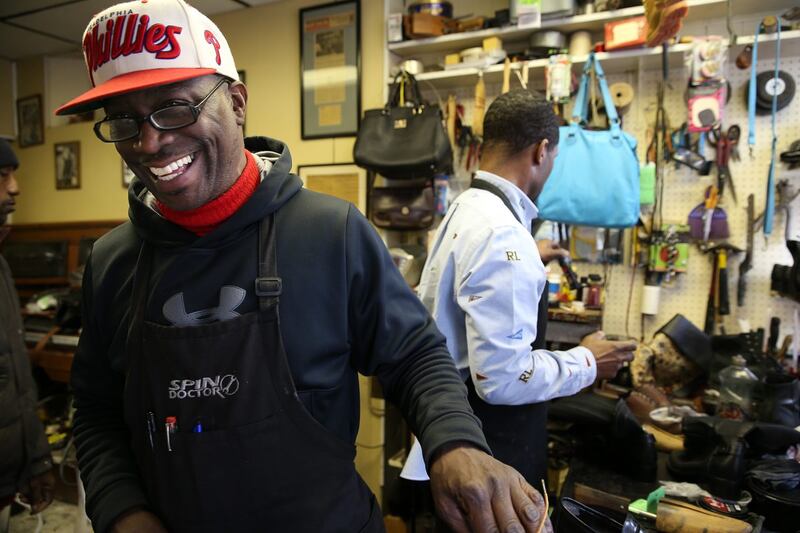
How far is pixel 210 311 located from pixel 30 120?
4.70 meters

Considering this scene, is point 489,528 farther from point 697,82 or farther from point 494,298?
point 697,82

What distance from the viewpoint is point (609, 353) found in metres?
1.66

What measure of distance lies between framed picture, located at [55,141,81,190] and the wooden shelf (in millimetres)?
2854

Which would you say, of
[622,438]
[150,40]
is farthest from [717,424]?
[150,40]

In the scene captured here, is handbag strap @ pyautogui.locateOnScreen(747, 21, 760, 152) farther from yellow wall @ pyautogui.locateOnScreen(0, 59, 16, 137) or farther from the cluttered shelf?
yellow wall @ pyautogui.locateOnScreen(0, 59, 16, 137)

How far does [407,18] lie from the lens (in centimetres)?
281

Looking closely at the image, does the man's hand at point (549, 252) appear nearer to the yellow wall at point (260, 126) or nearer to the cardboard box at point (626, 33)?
the cardboard box at point (626, 33)

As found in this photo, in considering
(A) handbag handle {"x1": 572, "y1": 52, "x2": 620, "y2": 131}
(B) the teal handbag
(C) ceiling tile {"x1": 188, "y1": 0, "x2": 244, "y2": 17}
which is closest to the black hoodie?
(B) the teal handbag

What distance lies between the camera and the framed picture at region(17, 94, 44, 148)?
172 inches

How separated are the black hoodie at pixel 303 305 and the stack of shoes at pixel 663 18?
173cm

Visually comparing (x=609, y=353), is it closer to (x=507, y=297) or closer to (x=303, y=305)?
(x=507, y=297)

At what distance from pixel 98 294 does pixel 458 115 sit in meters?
2.28

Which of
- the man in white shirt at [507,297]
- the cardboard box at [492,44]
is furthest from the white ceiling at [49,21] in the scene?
the man in white shirt at [507,297]

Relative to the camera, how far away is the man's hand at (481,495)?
0.66 metres
